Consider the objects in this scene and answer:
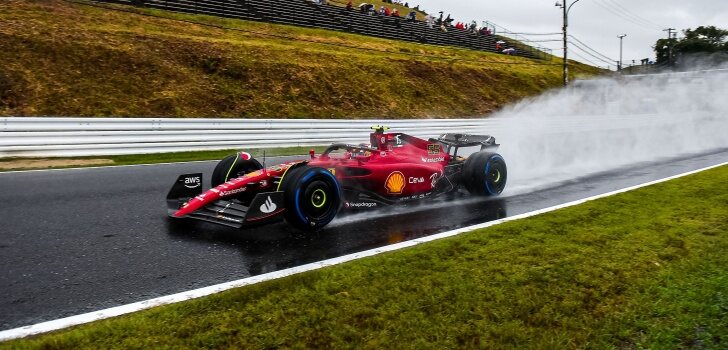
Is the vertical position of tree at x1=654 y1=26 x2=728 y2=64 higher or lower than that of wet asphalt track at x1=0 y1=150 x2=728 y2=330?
higher

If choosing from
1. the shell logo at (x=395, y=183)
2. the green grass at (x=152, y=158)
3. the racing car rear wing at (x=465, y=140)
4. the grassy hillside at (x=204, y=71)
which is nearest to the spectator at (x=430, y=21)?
the grassy hillside at (x=204, y=71)

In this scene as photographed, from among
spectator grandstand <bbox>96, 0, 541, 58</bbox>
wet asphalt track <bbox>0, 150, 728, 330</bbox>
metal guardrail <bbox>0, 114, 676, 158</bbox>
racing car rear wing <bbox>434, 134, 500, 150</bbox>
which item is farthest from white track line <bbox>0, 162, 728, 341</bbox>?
Answer: spectator grandstand <bbox>96, 0, 541, 58</bbox>

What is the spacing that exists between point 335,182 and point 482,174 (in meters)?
2.99

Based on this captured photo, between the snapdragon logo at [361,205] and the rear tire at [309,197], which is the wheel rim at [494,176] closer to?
the snapdragon logo at [361,205]

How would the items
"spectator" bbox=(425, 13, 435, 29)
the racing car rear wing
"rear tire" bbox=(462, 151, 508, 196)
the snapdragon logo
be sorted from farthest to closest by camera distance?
"spectator" bbox=(425, 13, 435, 29), the racing car rear wing, "rear tire" bbox=(462, 151, 508, 196), the snapdragon logo

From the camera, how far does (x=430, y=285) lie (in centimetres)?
405

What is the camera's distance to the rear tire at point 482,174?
8.24 m

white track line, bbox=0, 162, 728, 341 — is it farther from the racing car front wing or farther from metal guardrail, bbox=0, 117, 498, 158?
metal guardrail, bbox=0, 117, 498, 158

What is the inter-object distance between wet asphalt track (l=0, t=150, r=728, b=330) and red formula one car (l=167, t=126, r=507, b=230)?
0.22 m

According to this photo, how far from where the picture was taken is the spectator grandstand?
29641 mm

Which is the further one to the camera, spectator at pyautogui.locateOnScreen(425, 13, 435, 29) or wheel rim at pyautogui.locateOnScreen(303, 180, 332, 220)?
spectator at pyautogui.locateOnScreen(425, 13, 435, 29)

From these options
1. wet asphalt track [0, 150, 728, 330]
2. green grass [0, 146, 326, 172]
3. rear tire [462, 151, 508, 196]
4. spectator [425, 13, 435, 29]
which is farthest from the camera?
spectator [425, 13, 435, 29]

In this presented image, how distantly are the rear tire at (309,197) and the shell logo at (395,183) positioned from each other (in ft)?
3.62

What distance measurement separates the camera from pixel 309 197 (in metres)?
5.92
